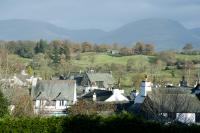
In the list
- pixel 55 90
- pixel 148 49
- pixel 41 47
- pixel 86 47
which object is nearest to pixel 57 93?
pixel 55 90

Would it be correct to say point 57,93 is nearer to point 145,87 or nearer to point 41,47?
point 145,87

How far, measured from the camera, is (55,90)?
7006cm

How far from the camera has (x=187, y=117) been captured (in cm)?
4888

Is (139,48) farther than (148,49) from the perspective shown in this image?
Yes

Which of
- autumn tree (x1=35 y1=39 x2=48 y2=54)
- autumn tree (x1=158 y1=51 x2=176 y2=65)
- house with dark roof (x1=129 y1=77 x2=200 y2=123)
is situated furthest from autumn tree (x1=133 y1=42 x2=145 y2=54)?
house with dark roof (x1=129 y1=77 x2=200 y2=123)

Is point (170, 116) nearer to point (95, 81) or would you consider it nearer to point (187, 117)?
point (187, 117)

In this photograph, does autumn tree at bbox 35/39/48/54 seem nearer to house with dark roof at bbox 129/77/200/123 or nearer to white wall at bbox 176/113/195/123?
house with dark roof at bbox 129/77/200/123

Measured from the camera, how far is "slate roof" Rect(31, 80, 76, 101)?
6925 centimetres

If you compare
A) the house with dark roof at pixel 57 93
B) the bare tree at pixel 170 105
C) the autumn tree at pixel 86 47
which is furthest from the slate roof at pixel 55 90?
the autumn tree at pixel 86 47

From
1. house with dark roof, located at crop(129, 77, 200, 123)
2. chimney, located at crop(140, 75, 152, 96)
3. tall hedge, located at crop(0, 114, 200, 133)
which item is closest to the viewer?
tall hedge, located at crop(0, 114, 200, 133)

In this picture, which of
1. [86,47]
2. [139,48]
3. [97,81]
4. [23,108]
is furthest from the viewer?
[86,47]

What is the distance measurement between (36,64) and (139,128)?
10175 cm

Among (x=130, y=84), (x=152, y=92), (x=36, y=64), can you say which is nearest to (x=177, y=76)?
(x=130, y=84)

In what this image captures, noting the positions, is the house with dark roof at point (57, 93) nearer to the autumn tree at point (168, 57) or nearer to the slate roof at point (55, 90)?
the slate roof at point (55, 90)
